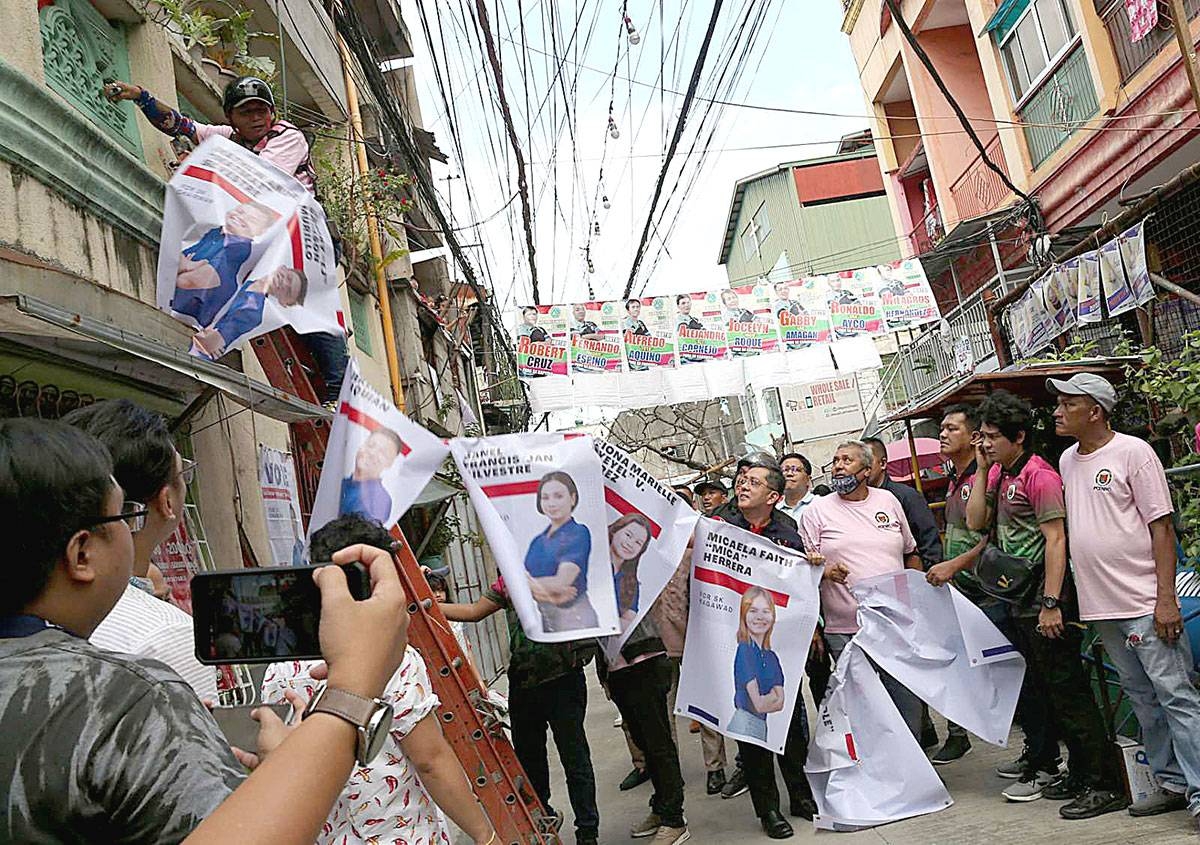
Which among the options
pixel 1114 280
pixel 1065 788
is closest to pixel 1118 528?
pixel 1065 788

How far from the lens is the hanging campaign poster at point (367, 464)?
11.6 ft

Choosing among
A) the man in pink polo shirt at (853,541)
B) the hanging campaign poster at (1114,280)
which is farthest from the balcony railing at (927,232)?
the man in pink polo shirt at (853,541)

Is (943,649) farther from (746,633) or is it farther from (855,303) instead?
(855,303)

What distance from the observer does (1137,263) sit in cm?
943

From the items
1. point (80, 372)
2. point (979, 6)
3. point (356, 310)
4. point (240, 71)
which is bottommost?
point (80, 372)

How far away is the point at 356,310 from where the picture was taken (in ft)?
36.8

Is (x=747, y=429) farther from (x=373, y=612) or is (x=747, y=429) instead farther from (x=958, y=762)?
(x=373, y=612)

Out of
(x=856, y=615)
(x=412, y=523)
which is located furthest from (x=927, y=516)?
(x=412, y=523)

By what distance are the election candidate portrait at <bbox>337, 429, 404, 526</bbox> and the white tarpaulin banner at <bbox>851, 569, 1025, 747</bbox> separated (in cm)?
300

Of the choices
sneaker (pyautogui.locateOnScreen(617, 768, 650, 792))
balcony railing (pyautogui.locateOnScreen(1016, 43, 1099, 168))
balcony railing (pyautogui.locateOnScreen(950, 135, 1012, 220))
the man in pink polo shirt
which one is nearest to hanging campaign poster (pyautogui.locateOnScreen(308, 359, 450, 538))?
the man in pink polo shirt

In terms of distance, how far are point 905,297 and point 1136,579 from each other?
36.4ft

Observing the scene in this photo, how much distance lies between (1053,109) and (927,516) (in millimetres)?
10241

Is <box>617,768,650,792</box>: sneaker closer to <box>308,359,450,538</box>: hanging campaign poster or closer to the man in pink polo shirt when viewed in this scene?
the man in pink polo shirt

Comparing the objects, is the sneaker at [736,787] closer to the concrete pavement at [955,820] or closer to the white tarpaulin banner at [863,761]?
the concrete pavement at [955,820]
